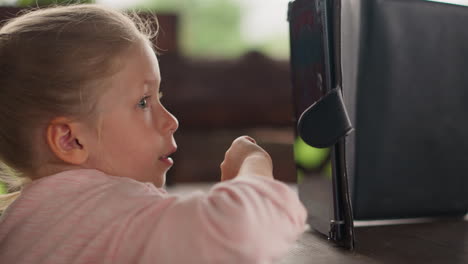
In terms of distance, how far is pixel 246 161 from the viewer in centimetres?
42

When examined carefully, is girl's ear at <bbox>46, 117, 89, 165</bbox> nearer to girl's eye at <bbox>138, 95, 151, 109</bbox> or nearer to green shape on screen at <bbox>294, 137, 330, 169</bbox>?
girl's eye at <bbox>138, 95, 151, 109</bbox>

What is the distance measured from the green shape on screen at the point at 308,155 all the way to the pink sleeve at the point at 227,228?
191 mm

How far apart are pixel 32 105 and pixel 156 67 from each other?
0.37ft

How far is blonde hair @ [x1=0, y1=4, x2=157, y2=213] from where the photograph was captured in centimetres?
41

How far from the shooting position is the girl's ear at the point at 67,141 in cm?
42

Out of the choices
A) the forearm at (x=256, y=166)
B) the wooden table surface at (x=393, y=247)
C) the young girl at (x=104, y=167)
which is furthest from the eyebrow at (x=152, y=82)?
the wooden table surface at (x=393, y=247)

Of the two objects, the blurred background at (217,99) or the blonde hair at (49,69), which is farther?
the blurred background at (217,99)

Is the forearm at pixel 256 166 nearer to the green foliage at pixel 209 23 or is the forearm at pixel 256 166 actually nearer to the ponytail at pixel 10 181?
the ponytail at pixel 10 181

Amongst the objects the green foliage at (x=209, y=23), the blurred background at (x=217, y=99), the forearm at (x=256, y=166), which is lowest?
the blurred background at (x=217, y=99)

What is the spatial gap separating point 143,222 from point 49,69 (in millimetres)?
151

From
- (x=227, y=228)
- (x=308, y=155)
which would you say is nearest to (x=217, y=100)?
(x=308, y=155)

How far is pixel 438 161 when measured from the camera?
25.9 inches

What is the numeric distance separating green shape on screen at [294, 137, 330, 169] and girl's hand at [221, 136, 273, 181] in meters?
0.12

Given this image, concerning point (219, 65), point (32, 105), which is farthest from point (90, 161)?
point (219, 65)
